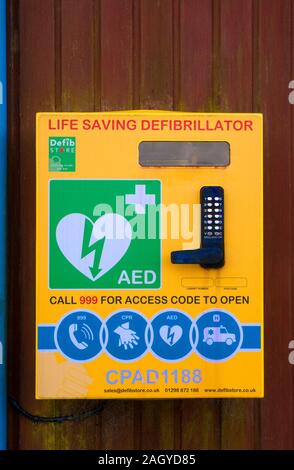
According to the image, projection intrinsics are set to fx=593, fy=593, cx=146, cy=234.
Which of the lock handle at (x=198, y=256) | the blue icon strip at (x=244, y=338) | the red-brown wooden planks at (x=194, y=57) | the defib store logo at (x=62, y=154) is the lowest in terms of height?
the blue icon strip at (x=244, y=338)

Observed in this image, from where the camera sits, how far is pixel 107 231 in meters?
1.73

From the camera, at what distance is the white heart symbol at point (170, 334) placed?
1743 millimetres

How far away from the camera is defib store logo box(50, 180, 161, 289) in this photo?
5.66ft

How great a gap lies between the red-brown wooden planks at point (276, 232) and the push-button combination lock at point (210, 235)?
0.49 metres

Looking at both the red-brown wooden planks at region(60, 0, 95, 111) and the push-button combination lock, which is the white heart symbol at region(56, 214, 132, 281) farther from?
the red-brown wooden planks at region(60, 0, 95, 111)

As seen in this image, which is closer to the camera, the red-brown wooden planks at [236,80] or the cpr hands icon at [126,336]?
the cpr hands icon at [126,336]

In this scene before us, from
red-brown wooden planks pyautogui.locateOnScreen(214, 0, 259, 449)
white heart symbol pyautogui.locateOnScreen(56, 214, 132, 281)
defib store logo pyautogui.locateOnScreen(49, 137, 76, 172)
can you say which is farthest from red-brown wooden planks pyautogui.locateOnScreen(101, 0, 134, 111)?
white heart symbol pyautogui.locateOnScreen(56, 214, 132, 281)

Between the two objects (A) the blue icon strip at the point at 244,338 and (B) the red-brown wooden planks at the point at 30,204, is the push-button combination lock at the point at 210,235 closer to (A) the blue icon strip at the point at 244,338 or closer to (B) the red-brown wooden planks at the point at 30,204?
(A) the blue icon strip at the point at 244,338

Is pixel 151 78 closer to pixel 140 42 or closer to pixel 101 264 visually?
pixel 140 42

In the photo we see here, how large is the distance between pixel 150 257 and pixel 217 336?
0.30 metres

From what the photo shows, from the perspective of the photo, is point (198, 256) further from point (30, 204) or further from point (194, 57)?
point (194, 57)

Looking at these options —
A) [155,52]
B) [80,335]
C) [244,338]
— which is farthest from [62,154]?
[244,338]

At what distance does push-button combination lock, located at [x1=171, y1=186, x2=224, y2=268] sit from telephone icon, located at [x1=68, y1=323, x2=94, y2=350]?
32 centimetres

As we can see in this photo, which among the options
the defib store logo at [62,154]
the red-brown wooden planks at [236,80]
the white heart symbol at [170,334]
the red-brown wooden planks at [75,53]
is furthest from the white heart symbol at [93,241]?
the red-brown wooden planks at [236,80]
